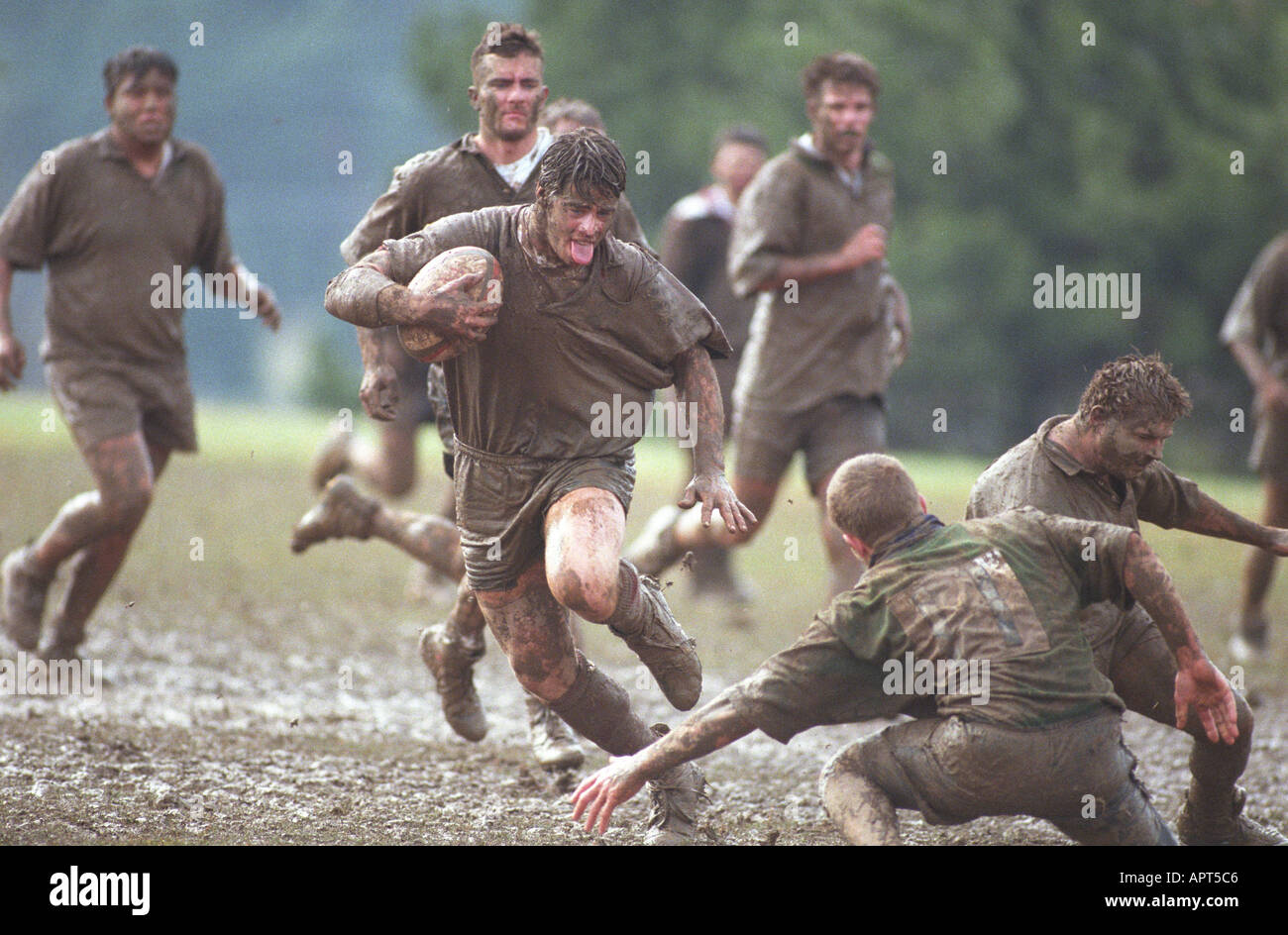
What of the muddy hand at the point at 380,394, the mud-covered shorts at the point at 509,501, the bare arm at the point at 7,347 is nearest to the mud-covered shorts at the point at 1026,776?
the mud-covered shorts at the point at 509,501

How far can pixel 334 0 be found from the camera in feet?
233

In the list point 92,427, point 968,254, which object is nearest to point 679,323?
point 92,427

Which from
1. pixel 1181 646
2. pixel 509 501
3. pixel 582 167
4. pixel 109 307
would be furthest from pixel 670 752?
pixel 109 307

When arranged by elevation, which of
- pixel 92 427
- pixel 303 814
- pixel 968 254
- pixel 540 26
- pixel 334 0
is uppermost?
pixel 334 0

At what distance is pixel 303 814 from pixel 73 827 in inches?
27.0

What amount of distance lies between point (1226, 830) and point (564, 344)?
234cm

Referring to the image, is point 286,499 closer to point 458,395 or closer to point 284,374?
point 458,395

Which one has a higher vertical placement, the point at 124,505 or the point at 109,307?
the point at 109,307

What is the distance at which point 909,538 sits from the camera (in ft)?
14.2

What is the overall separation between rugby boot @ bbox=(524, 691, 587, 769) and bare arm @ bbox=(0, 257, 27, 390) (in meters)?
2.74

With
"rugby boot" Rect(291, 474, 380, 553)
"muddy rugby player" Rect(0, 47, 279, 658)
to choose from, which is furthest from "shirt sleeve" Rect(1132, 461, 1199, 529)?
"muddy rugby player" Rect(0, 47, 279, 658)

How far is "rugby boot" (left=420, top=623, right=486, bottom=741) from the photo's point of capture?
18.9 feet

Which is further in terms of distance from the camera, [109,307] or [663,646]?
[109,307]

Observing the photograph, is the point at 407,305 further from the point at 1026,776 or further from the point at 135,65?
the point at 135,65
